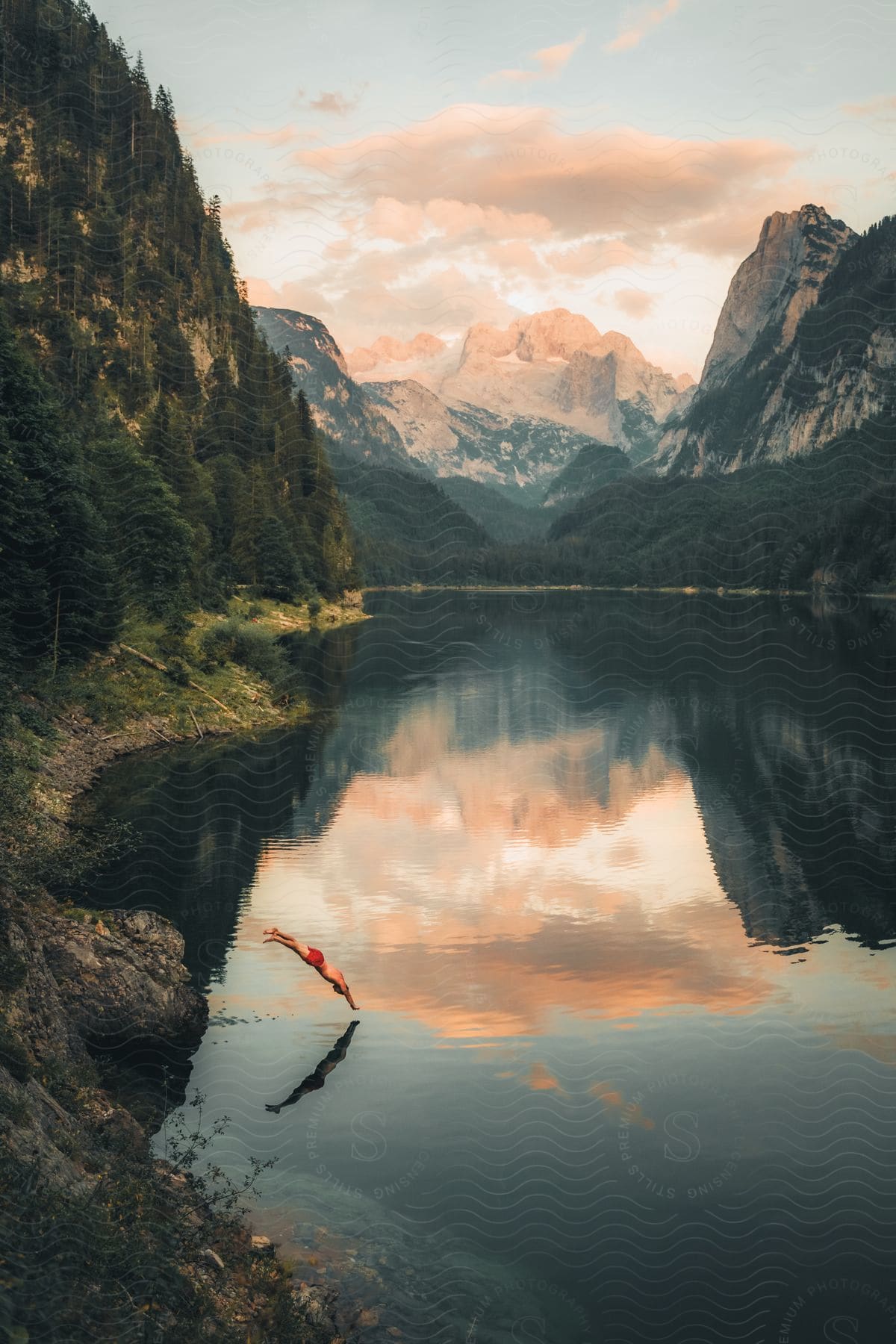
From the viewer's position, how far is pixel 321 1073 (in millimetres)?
19938

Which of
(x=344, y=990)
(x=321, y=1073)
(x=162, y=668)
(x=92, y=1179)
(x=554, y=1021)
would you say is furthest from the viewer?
(x=162, y=668)

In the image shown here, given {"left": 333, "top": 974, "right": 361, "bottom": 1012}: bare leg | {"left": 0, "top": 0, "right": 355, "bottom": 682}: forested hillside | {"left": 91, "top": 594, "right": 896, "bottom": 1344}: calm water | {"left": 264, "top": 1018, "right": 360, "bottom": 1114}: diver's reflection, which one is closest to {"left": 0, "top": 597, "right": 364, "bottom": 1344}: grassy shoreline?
{"left": 91, "top": 594, "right": 896, "bottom": 1344}: calm water

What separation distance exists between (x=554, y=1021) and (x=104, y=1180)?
12231mm

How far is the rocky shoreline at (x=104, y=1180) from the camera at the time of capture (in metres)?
9.64

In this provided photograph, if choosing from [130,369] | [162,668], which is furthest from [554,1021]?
[130,369]

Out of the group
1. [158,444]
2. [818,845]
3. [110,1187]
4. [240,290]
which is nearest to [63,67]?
[240,290]

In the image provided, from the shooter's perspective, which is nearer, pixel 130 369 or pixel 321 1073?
pixel 321 1073

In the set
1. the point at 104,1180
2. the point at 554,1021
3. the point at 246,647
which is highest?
the point at 246,647

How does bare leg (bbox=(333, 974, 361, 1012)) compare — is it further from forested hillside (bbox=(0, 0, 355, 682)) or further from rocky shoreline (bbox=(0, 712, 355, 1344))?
forested hillside (bbox=(0, 0, 355, 682))

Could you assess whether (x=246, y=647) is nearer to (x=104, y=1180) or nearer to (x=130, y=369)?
(x=104, y=1180)

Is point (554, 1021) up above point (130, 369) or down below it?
below

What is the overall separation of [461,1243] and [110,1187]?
5.71 meters

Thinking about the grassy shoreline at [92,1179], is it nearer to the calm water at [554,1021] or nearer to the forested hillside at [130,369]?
the calm water at [554,1021]

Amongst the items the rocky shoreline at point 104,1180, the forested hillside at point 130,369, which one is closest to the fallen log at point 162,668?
the forested hillside at point 130,369
